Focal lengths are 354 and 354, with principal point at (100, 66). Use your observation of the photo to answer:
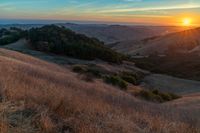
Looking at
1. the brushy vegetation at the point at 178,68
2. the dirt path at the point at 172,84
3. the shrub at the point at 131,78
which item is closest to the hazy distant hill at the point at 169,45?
the brushy vegetation at the point at 178,68

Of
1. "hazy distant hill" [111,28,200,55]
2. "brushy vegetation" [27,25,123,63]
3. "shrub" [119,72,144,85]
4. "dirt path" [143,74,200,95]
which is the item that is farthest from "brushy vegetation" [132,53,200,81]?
"hazy distant hill" [111,28,200,55]

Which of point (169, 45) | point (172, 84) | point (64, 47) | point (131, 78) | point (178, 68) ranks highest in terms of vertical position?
point (64, 47)

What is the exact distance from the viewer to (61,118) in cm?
659

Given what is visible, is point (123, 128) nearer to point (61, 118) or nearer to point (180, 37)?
point (61, 118)

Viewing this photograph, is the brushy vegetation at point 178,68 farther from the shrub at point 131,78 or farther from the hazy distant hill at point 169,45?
the hazy distant hill at point 169,45

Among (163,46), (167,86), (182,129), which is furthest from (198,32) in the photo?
(182,129)

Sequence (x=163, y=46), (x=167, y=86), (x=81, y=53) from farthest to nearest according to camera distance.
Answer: (x=163, y=46) → (x=81, y=53) → (x=167, y=86)

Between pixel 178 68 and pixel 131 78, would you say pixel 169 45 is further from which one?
pixel 131 78

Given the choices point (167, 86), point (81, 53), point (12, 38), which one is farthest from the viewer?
point (12, 38)

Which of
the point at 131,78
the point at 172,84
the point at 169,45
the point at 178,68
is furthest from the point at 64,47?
the point at 169,45

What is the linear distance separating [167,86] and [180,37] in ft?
319

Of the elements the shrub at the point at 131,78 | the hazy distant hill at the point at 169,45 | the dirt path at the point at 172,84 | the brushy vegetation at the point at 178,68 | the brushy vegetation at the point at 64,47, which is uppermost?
the brushy vegetation at the point at 64,47

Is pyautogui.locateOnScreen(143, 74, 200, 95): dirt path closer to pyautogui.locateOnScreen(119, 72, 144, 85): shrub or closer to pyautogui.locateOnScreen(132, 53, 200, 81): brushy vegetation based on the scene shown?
pyautogui.locateOnScreen(119, 72, 144, 85): shrub

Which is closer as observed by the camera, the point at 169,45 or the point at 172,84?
the point at 172,84
